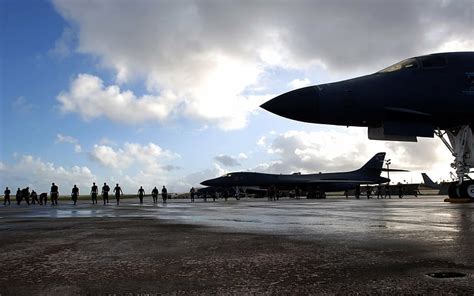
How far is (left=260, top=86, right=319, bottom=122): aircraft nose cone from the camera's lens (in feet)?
41.5

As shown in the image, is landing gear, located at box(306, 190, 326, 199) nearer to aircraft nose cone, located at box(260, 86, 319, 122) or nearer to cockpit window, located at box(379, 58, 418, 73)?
cockpit window, located at box(379, 58, 418, 73)

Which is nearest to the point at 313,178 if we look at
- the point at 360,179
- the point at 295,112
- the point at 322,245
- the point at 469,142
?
the point at 360,179

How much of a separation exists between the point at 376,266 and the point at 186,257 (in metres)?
1.83

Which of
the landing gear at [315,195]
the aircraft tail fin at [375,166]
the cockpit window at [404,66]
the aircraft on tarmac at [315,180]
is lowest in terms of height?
the landing gear at [315,195]

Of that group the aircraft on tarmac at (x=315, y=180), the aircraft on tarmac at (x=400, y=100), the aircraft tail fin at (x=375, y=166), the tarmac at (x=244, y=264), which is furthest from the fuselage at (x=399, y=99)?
the aircraft tail fin at (x=375, y=166)

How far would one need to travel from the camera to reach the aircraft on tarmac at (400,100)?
12.8 m

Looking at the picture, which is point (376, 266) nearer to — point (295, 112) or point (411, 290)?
point (411, 290)

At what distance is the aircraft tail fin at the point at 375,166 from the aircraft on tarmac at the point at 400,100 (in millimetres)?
42059

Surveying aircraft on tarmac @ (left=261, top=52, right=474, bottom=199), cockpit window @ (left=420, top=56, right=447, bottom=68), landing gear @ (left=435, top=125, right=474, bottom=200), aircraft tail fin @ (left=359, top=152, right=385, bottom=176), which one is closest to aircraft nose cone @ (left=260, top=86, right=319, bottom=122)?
aircraft on tarmac @ (left=261, top=52, right=474, bottom=199)

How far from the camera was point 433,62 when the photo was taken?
14523 millimetres

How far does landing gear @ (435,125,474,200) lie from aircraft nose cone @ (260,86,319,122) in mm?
5769

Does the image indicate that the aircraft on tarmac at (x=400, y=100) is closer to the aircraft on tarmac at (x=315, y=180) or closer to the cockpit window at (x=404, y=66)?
the cockpit window at (x=404, y=66)

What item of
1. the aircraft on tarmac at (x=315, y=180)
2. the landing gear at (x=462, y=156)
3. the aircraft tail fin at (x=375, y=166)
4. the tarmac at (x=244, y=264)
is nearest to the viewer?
the tarmac at (x=244, y=264)

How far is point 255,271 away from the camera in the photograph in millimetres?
3320
